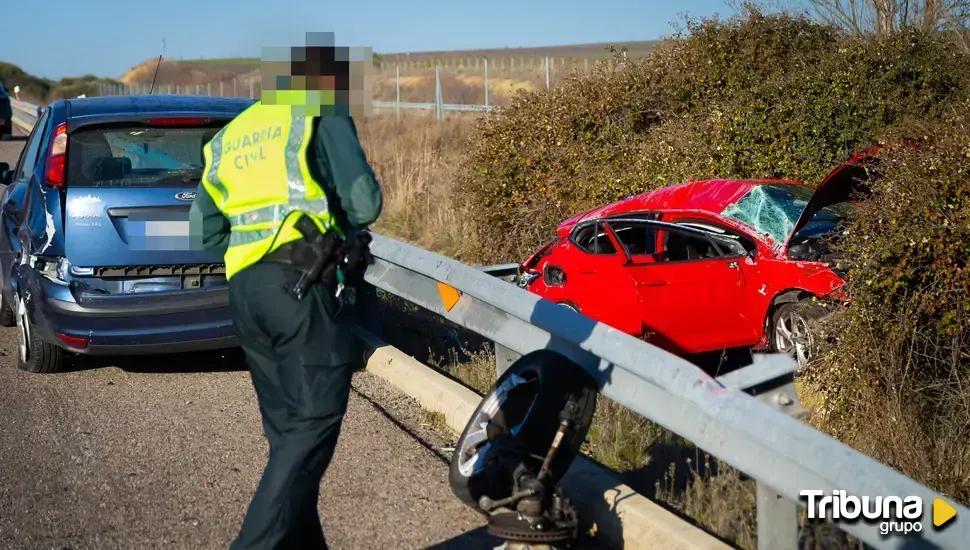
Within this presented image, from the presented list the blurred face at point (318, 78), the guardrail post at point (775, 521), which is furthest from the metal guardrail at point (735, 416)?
the blurred face at point (318, 78)

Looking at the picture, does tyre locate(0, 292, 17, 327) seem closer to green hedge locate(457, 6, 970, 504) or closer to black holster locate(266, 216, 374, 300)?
green hedge locate(457, 6, 970, 504)

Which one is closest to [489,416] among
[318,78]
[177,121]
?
[318,78]

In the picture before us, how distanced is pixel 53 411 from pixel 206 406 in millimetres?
924

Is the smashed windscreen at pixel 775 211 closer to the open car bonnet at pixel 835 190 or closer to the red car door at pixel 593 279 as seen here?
the open car bonnet at pixel 835 190

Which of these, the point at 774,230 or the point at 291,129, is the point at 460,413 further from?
the point at 774,230

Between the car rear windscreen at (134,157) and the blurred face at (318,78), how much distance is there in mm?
3681

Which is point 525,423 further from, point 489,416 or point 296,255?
point 296,255

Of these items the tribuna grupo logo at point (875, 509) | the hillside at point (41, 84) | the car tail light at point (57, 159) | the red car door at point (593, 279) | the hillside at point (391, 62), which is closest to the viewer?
the tribuna grupo logo at point (875, 509)

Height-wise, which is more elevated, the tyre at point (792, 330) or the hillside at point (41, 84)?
the hillside at point (41, 84)

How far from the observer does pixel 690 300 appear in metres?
7.93

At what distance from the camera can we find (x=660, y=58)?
12414mm

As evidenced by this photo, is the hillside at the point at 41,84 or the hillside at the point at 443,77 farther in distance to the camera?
the hillside at the point at 41,84

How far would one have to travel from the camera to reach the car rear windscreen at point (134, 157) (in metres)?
7.04

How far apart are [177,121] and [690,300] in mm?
3893
